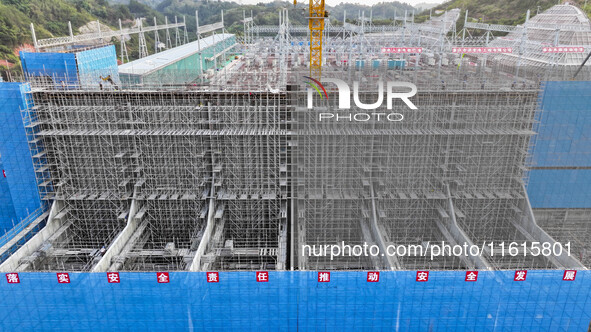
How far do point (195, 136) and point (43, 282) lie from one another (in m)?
6.87

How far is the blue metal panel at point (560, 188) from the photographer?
1578 centimetres

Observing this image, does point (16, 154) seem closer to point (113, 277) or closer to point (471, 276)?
point (113, 277)

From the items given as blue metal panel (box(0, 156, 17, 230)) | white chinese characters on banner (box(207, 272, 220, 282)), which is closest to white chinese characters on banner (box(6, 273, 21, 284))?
white chinese characters on banner (box(207, 272, 220, 282))

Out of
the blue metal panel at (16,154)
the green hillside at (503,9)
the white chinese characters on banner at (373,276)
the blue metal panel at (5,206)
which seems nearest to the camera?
the white chinese characters on banner at (373,276)

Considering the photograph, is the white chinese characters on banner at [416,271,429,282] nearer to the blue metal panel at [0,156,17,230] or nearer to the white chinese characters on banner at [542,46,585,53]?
the white chinese characters on banner at [542,46,585,53]

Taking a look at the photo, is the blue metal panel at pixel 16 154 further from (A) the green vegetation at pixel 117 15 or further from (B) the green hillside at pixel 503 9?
(B) the green hillside at pixel 503 9

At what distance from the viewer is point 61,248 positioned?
15.0 meters

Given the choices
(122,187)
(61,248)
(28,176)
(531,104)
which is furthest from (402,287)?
(28,176)

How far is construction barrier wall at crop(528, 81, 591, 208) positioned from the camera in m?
14.8

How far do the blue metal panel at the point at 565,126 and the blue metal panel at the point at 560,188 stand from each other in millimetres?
418

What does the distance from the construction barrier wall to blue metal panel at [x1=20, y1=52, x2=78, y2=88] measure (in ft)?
62.5

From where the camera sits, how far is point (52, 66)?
640 inches

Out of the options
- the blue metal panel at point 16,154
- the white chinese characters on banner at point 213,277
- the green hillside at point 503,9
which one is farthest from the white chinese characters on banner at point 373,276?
the green hillside at point 503,9

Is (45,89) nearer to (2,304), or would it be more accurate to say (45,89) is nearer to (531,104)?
(2,304)
